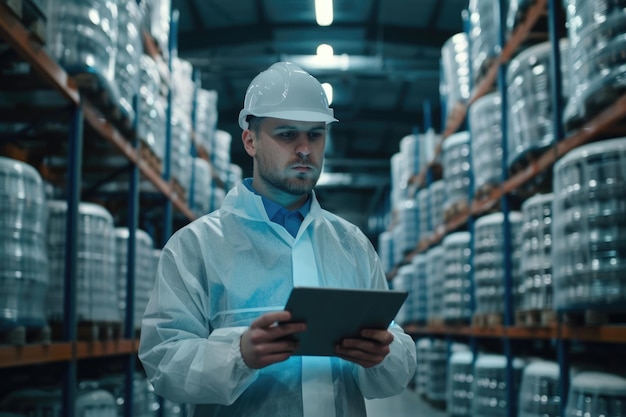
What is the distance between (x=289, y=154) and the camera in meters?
2.71

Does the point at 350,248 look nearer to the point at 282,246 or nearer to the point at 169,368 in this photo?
the point at 282,246

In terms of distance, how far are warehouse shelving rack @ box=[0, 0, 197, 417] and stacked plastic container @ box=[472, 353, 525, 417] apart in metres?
3.54

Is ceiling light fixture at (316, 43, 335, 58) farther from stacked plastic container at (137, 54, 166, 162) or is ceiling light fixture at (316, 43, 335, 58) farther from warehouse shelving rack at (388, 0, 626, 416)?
stacked plastic container at (137, 54, 166, 162)

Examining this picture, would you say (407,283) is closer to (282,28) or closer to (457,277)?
(457,277)

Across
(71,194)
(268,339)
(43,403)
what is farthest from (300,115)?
(43,403)

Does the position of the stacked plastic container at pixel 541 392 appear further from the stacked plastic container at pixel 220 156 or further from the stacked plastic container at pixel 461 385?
the stacked plastic container at pixel 220 156

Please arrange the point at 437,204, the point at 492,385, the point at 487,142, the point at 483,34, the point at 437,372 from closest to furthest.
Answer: the point at 492,385 < the point at 487,142 < the point at 483,34 < the point at 437,204 < the point at 437,372

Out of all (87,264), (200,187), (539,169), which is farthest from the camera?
(200,187)

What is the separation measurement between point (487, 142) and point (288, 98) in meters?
5.54

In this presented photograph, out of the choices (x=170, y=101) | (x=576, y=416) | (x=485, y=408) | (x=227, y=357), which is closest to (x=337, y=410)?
(x=227, y=357)

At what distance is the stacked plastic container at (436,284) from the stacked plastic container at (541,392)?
12.3 ft

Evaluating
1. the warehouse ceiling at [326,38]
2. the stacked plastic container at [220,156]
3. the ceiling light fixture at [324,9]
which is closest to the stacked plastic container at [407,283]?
the warehouse ceiling at [326,38]

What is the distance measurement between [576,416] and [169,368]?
135 inches

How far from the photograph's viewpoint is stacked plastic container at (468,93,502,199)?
7.83 m
